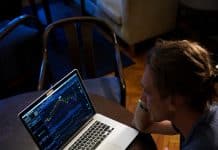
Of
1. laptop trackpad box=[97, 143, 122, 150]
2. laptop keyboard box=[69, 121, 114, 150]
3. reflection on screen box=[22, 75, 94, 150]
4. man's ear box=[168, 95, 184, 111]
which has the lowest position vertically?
laptop trackpad box=[97, 143, 122, 150]

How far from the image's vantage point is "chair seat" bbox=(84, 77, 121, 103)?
1.77 metres

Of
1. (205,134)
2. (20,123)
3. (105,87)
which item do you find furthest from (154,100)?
(105,87)

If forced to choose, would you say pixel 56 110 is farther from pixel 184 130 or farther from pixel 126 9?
pixel 126 9

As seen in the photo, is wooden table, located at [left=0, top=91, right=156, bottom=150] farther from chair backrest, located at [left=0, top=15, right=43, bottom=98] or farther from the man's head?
chair backrest, located at [left=0, top=15, right=43, bottom=98]

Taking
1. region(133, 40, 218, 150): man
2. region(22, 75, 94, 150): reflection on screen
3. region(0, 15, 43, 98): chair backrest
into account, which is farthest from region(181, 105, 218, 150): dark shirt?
region(0, 15, 43, 98): chair backrest

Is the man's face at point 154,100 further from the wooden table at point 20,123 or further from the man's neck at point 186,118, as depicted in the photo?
the wooden table at point 20,123

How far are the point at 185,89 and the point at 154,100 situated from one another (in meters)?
0.11

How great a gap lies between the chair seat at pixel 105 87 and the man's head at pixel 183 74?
2.44ft

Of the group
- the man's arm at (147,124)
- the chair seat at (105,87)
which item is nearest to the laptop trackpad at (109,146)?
the man's arm at (147,124)

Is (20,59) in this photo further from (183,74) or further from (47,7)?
(183,74)

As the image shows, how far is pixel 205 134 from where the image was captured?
983mm

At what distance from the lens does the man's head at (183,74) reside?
3.22ft

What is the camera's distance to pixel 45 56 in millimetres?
1799

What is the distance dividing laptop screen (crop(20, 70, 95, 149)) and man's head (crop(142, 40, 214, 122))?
1.04 ft
